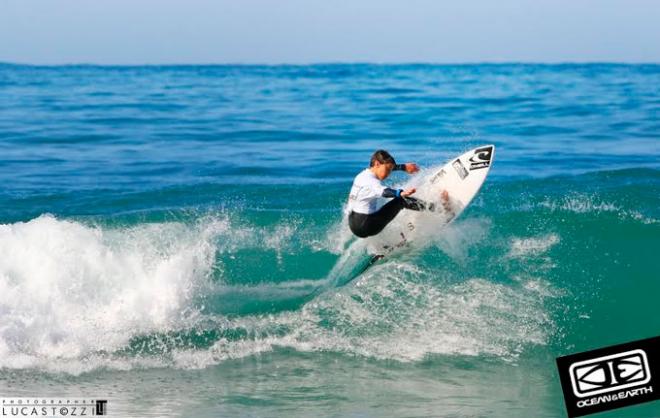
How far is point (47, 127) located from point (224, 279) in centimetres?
1814

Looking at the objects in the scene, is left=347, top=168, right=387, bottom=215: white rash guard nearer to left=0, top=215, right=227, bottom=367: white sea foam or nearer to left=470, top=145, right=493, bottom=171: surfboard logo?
left=470, top=145, right=493, bottom=171: surfboard logo

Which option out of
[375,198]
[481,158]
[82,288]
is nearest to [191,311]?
[82,288]

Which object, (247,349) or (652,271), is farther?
(652,271)

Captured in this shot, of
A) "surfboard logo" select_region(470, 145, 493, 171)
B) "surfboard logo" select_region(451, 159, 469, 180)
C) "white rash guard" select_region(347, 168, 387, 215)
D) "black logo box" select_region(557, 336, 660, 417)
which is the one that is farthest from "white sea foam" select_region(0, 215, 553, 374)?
"black logo box" select_region(557, 336, 660, 417)

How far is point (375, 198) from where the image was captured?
1084 cm

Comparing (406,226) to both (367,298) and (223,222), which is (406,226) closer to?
(367,298)

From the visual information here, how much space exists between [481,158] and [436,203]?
980 millimetres

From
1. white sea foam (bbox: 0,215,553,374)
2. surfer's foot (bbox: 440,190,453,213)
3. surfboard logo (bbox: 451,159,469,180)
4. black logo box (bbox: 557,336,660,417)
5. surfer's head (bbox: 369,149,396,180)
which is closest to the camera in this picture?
black logo box (bbox: 557,336,660,417)

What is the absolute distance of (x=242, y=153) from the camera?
2345 cm

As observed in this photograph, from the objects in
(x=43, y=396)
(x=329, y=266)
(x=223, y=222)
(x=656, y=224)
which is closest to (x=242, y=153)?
(x=223, y=222)

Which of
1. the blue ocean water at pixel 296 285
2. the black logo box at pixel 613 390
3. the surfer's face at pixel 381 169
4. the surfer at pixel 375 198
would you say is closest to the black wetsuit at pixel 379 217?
the surfer at pixel 375 198

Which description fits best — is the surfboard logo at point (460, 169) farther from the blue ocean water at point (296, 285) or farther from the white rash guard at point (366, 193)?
the white rash guard at point (366, 193)

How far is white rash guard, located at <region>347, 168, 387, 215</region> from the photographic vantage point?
1072 centimetres

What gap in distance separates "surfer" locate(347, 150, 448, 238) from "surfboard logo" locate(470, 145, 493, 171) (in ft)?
4.17
